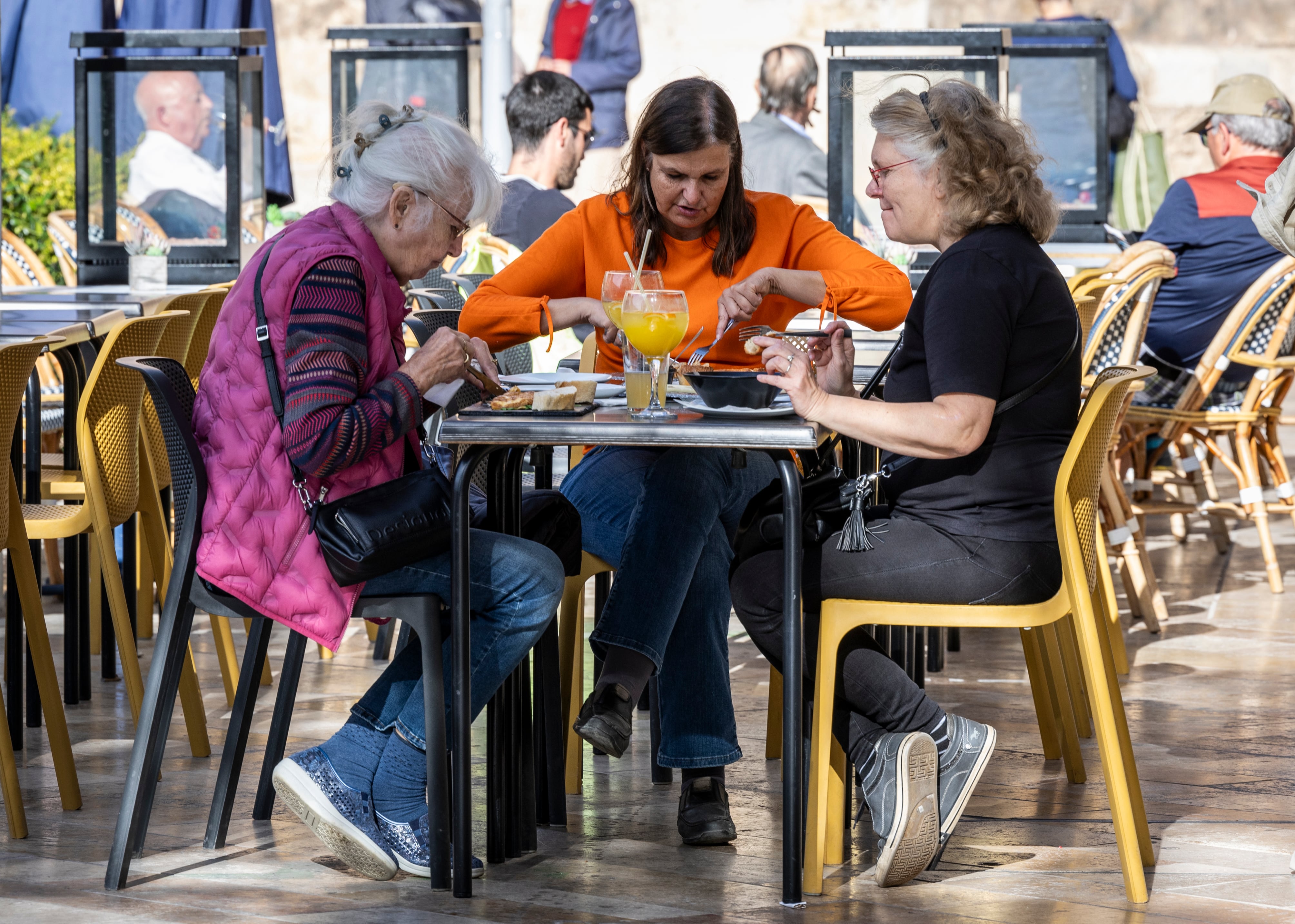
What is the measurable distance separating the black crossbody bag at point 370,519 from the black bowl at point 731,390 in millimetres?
399

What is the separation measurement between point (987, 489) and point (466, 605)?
79cm

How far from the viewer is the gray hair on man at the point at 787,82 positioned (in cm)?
714

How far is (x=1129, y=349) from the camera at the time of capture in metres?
4.30

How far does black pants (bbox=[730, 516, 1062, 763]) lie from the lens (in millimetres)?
2430

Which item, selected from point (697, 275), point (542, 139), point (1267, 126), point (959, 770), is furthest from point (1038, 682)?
point (1267, 126)

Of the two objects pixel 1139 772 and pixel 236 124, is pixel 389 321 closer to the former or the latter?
pixel 1139 772

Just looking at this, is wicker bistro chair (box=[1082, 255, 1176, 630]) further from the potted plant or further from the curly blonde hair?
the potted plant

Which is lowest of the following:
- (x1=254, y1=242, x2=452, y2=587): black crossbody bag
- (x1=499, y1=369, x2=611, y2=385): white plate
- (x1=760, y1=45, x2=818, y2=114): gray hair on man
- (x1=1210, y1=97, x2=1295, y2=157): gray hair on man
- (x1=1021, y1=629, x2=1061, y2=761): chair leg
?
(x1=1021, y1=629, x2=1061, y2=761): chair leg

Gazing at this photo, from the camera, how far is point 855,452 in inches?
119

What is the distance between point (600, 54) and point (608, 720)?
28.4 ft

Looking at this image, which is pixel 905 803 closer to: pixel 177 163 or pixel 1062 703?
pixel 1062 703

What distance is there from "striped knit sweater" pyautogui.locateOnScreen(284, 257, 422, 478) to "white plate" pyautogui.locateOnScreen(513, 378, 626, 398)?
0.31m

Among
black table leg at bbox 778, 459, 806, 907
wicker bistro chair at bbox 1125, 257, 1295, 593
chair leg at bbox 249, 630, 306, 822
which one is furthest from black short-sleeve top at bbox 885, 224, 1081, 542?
wicker bistro chair at bbox 1125, 257, 1295, 593

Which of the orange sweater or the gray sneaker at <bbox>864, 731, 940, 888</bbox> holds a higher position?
the orange sweater
